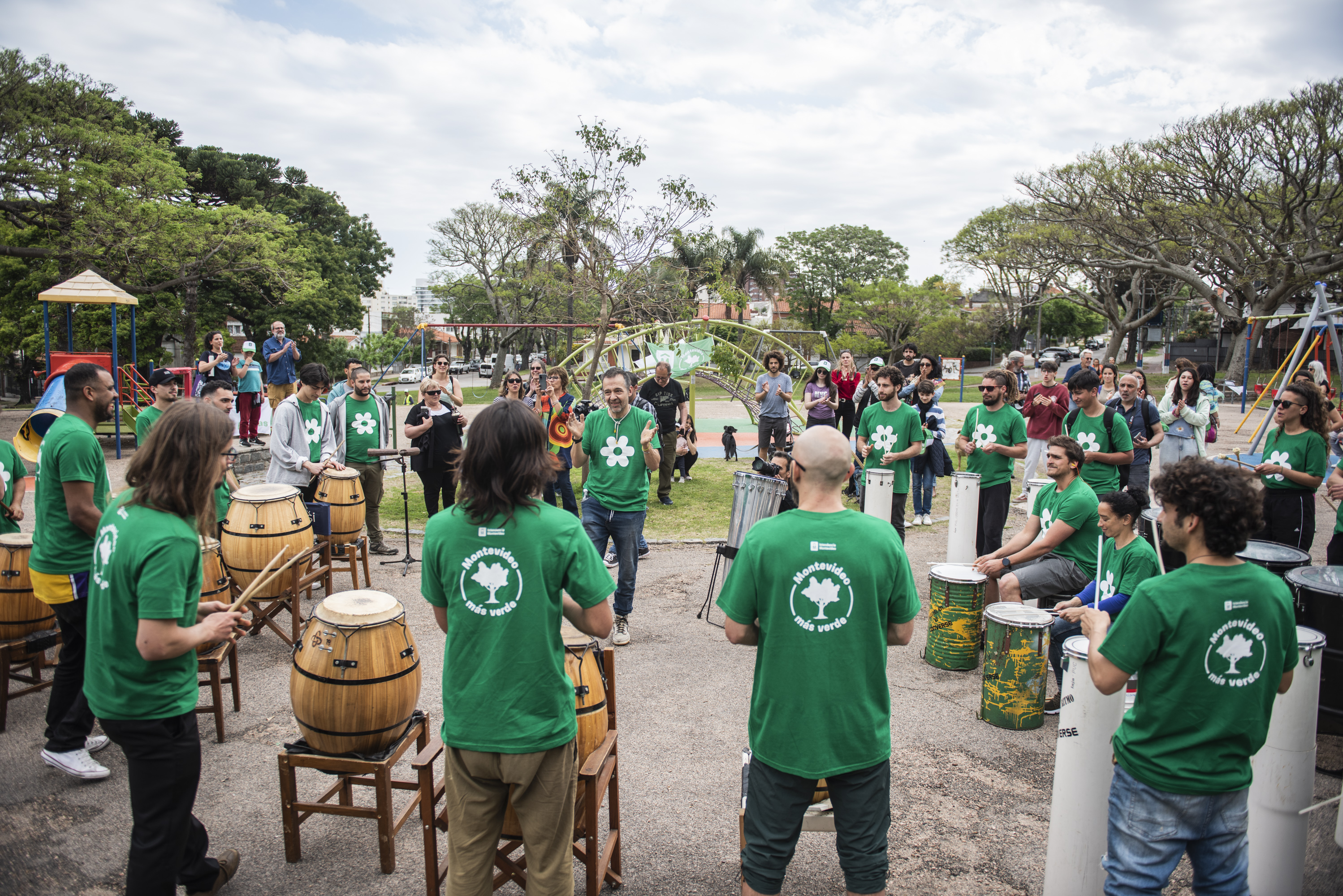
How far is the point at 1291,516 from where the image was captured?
575cm

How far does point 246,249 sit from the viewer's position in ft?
63.6

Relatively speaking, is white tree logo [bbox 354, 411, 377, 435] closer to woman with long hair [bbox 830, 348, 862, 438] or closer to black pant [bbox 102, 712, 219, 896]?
black pant [bbox 102, 712, 219, 896]

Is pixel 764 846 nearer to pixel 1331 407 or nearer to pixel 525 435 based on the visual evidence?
pixel 525 435

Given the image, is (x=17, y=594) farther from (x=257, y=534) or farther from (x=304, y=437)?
(x=304, y=437)

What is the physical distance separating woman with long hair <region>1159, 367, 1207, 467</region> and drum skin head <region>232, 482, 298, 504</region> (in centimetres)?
880

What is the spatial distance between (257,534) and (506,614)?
3.59 meters

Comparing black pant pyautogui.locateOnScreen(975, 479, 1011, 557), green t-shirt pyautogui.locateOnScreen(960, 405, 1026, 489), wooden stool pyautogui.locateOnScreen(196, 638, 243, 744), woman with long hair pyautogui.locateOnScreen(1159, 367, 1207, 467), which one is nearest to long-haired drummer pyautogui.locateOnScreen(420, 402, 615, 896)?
wooden stool pyautogui.locateOnScreen(196, 638, 243, 744)

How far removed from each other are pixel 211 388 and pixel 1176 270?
35487 millimetres

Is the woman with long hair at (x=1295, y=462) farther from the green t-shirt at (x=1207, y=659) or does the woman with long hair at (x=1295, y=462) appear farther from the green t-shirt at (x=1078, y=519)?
Result: the green t-shirt at (x=1207, y=659)

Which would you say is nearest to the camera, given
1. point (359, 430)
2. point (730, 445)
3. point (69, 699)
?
point (69, 699)

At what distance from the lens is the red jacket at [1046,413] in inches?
Answer: 356

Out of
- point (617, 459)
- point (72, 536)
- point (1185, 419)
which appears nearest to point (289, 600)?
point (72, 536)

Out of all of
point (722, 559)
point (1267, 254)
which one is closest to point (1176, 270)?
point (1267, 254)

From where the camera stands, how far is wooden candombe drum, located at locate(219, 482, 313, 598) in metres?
5.21
